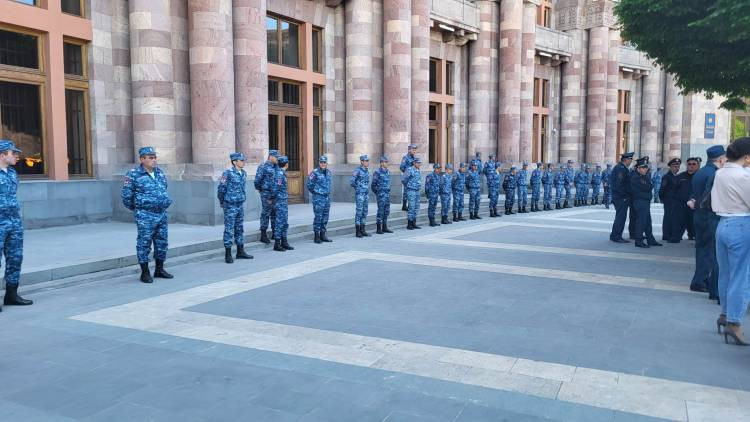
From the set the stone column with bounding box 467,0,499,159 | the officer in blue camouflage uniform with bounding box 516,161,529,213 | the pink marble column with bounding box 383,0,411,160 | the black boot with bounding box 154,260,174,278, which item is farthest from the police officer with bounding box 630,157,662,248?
the stone column with bounding box 467,0,499,159

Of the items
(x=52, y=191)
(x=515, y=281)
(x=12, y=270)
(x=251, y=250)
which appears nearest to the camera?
(x=12, y=270)

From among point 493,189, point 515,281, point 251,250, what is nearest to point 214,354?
point 515,281

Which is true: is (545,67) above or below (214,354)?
above

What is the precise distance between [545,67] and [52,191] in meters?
24.3

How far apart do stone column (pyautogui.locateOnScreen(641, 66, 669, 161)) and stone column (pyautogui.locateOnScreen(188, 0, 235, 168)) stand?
2944 cm

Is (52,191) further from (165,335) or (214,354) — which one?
(214,354)

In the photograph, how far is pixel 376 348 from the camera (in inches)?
200

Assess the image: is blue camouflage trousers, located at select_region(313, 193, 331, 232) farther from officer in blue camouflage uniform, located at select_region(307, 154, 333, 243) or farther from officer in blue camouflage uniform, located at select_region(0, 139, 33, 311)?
officer in blue camouflage uniform, located at select_region(0, 139, 33, 311)

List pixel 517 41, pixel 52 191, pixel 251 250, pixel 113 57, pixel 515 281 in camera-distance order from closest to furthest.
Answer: pixel 515 281
pixel 251 250
pixel 52 191
pixel 113 57
pixel 517 41

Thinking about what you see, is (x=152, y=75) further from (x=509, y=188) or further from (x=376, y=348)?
(x=509, y=188)

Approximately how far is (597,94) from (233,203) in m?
25.3

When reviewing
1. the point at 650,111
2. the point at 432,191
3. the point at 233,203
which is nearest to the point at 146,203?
the point at 233,203

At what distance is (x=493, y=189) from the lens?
18328 mm

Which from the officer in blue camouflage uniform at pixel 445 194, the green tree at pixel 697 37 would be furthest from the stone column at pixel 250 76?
the green tree at pixel 697 37
